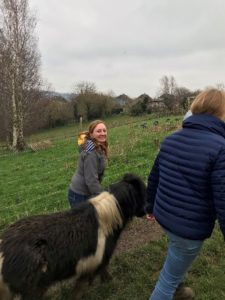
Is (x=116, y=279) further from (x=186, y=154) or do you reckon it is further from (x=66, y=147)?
(x=66, y=147)

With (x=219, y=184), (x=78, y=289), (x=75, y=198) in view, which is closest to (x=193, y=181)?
(x=219, y=184)

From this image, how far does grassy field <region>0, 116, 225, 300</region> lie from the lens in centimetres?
502

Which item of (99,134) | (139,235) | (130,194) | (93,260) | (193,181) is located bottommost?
(139,235)

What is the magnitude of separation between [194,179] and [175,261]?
2.63ft

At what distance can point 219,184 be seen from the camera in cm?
329

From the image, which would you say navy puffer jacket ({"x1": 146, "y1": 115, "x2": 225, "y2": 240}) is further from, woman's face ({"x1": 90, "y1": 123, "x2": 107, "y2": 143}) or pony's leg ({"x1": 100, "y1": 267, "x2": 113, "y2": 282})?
woman's face ({"x1": 90, "y1": 123, "x2": 107, "y2": 143})

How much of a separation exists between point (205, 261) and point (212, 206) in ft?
7.45

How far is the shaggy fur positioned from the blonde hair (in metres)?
1.72

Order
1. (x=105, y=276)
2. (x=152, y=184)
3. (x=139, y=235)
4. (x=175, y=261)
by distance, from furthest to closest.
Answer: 1. (x=139, y=235)
2. (x=105, y=276)
3. (x=152, y=184)
4. (x=175, y=261)

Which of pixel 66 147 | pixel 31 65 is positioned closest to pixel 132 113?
pixel 31 65

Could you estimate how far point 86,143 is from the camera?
18.0ft

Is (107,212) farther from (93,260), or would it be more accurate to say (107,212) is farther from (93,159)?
(93,159)

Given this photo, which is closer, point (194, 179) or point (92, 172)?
point (194, 179)

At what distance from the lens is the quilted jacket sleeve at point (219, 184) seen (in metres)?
3.28
